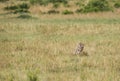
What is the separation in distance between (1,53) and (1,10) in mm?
20213

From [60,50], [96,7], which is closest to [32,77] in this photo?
[60,50]

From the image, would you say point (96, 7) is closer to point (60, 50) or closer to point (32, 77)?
point (60, 50)

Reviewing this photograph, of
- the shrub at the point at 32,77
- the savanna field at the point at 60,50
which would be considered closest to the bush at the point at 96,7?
the savanna field at the point at 60,50

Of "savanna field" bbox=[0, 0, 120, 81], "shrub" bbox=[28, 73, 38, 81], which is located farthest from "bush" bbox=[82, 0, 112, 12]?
"shrub" bbox=[28, 73, 38, 81]

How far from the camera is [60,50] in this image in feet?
53.1

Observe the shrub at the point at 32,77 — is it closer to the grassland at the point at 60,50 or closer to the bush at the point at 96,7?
the grassland at the point at 60,50

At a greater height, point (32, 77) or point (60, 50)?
point (32, 77)

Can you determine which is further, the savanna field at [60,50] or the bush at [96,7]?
the bush at [96,7]

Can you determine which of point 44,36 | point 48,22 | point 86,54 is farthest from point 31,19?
point 86,54

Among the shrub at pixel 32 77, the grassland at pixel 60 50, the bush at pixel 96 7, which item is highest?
the shrub at pixel 32 77

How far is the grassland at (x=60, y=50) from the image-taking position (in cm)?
1191

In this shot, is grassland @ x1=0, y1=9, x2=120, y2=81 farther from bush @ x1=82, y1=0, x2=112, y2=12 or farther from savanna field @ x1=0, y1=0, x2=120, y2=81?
bush @ x1=82, y1=0, x2=112, y2=12

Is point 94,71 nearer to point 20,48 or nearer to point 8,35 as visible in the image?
point 20,48

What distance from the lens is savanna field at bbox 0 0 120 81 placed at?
469 inches
